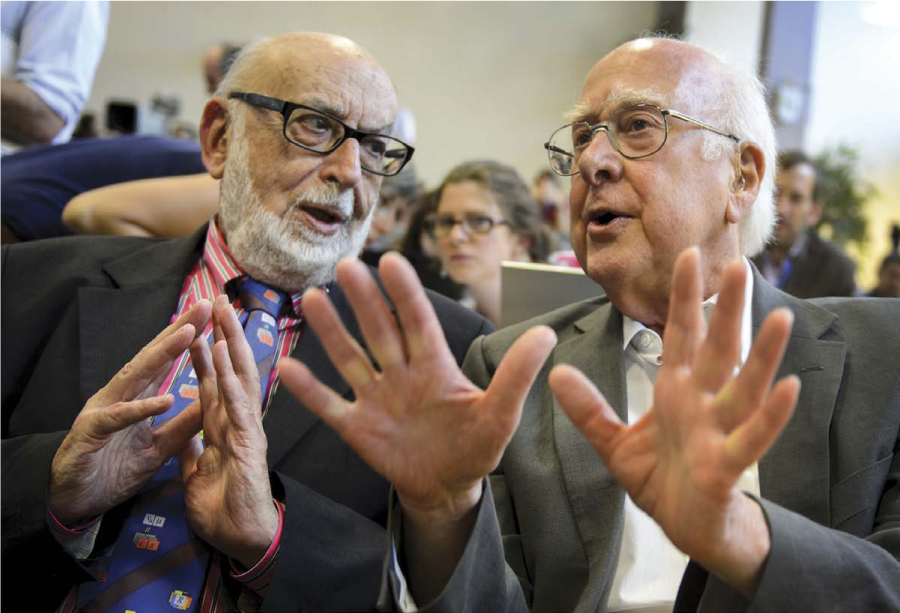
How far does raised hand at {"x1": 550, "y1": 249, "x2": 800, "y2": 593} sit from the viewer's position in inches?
32.9

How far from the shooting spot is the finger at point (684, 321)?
0.91m

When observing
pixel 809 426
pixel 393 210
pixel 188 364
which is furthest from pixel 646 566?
pixel 393 210

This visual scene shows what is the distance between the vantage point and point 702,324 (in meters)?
0.92

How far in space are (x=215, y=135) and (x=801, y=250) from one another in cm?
386

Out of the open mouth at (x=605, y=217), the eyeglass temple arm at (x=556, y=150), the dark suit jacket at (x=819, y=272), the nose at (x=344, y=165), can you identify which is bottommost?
the dark suit jacket at (x=819, y=272)

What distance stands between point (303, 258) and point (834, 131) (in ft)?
22.3

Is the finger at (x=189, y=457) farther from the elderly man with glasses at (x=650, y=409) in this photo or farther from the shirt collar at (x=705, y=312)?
the shirt collar at (x=705, y=312)

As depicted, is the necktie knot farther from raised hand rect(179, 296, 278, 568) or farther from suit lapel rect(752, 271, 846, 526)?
suit lapel rect(752, 271, 846, 526)

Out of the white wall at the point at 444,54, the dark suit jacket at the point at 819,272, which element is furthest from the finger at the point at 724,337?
the white wall at the point at 444,54

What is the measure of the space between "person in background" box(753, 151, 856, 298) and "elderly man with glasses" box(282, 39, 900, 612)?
10.1ft

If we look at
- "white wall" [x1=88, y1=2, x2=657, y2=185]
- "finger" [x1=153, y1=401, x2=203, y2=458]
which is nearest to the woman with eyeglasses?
"finger" [x1=153, y1=401, x2=203, y2=458]

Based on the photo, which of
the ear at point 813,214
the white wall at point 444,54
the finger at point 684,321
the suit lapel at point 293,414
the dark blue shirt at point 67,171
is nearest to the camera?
the finger at point 684,321

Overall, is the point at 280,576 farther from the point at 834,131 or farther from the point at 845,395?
the point at 834,131

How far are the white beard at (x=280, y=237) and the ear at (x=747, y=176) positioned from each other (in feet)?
2.59
